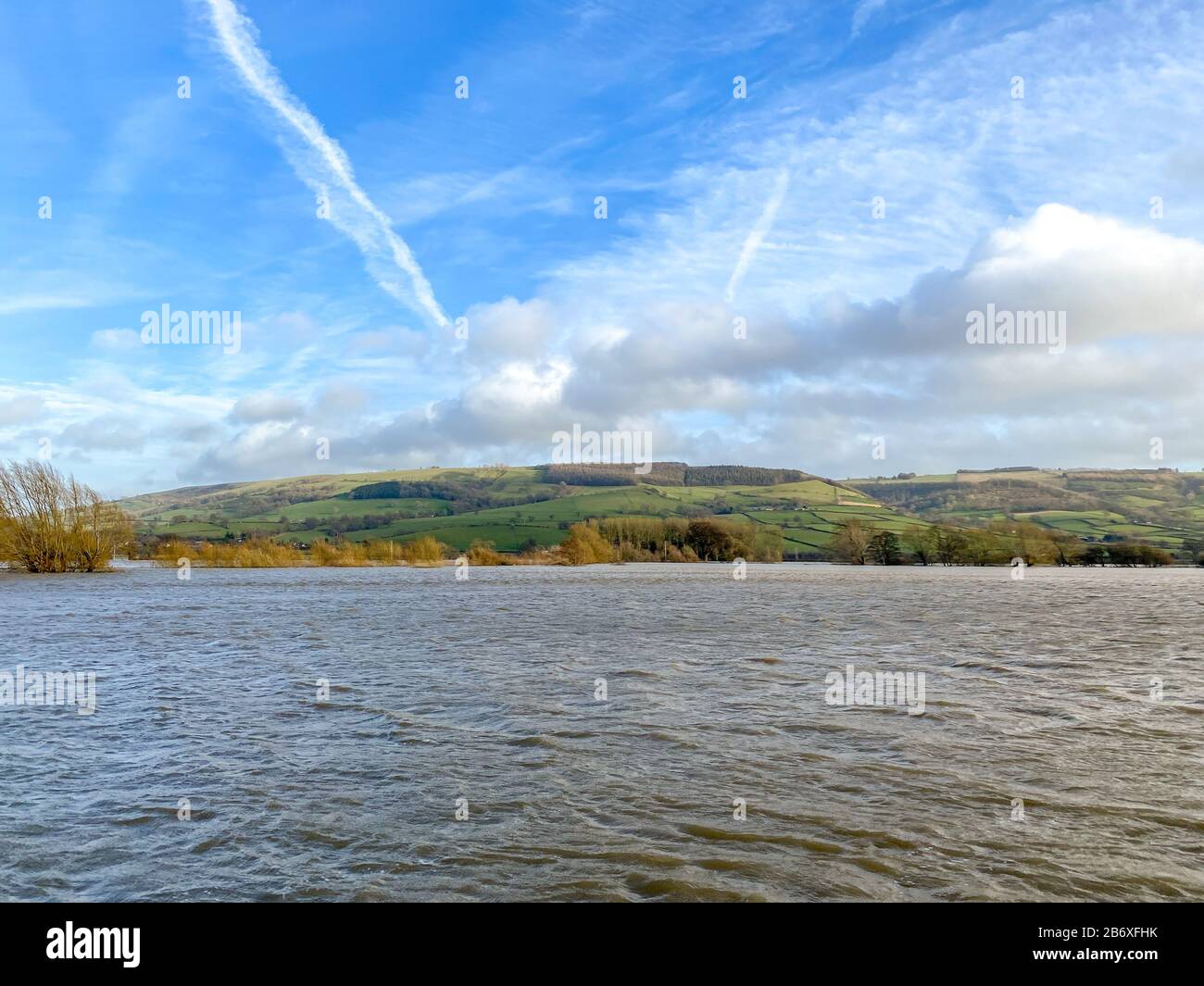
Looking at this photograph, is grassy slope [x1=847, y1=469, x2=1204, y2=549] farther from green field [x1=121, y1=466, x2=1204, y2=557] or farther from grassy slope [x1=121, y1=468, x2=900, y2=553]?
grassy slope [x1=121, y1=468, x2=900, y2=553]

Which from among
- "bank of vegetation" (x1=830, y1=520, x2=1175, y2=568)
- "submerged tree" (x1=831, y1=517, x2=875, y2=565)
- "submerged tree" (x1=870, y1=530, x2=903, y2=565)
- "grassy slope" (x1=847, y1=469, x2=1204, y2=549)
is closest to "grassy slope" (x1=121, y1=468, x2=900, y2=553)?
"submerged tree" (x1=831, y1=517, x2=875, y2=565)

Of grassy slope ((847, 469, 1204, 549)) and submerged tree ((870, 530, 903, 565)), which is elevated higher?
grassy slope ((847, 469, 1204, 549))

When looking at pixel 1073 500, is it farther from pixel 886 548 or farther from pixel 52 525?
pixel 52 525

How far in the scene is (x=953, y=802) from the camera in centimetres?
831

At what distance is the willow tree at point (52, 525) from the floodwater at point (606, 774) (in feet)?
195

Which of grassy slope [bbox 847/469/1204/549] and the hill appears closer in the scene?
grassy slope [bbox 847/469/1204/549]

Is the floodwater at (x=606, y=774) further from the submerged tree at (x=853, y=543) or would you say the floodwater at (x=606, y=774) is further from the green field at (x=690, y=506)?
the green field at (x=690, y=506)

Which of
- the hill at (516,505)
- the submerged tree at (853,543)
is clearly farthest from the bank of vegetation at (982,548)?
the hill at (516,505)

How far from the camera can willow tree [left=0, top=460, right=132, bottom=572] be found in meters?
70.9

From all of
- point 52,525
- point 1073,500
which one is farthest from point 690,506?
point 52,525

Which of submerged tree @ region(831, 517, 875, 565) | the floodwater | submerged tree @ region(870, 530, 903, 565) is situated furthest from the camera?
submerged tree @ region(870, 530, 903, 565)

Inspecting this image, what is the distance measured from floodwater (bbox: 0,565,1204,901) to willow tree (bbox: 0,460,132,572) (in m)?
59.3
